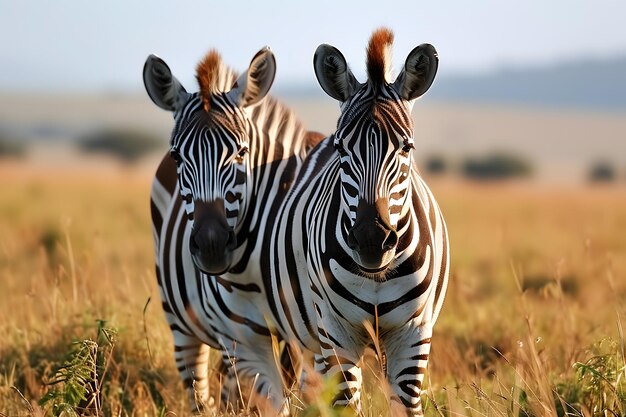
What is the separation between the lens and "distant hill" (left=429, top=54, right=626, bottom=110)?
6496 inches

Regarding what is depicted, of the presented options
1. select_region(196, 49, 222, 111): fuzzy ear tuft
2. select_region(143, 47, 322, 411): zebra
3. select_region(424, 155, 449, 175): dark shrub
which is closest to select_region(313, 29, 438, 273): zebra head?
select_region(143, 47, 322, 411): zebra

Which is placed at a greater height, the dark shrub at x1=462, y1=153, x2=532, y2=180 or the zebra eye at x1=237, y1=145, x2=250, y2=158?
the zebra eye at x1=237, y1=145, x2=250, y2=158

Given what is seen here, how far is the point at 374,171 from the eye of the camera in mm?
4199

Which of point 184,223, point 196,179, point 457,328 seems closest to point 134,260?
point 457,328

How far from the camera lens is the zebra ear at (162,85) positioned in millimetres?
5582

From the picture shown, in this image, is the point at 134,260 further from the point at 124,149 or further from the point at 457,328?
the point at 124,149

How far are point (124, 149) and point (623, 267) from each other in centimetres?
5484

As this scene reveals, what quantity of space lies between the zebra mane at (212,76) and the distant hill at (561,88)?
15519cm

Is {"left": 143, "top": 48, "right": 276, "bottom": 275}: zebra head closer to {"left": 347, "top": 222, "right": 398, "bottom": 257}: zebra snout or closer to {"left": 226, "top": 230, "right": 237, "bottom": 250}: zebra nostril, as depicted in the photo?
{"left": 226, "top": 230, "right": 237, "bottom": 250}: zebra nostril

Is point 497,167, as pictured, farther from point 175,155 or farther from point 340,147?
point 340,147

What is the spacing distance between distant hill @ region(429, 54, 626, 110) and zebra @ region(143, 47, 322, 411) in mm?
155054

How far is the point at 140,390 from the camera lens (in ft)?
19.6

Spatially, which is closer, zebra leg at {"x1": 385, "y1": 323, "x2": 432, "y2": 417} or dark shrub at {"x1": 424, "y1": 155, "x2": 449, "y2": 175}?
zebra leg at {"x1": 385, "y1": 323, "x2": 432, "y2": 417}

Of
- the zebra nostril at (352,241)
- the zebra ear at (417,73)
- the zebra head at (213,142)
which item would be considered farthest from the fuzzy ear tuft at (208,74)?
the zebra nostril at (352,241)
